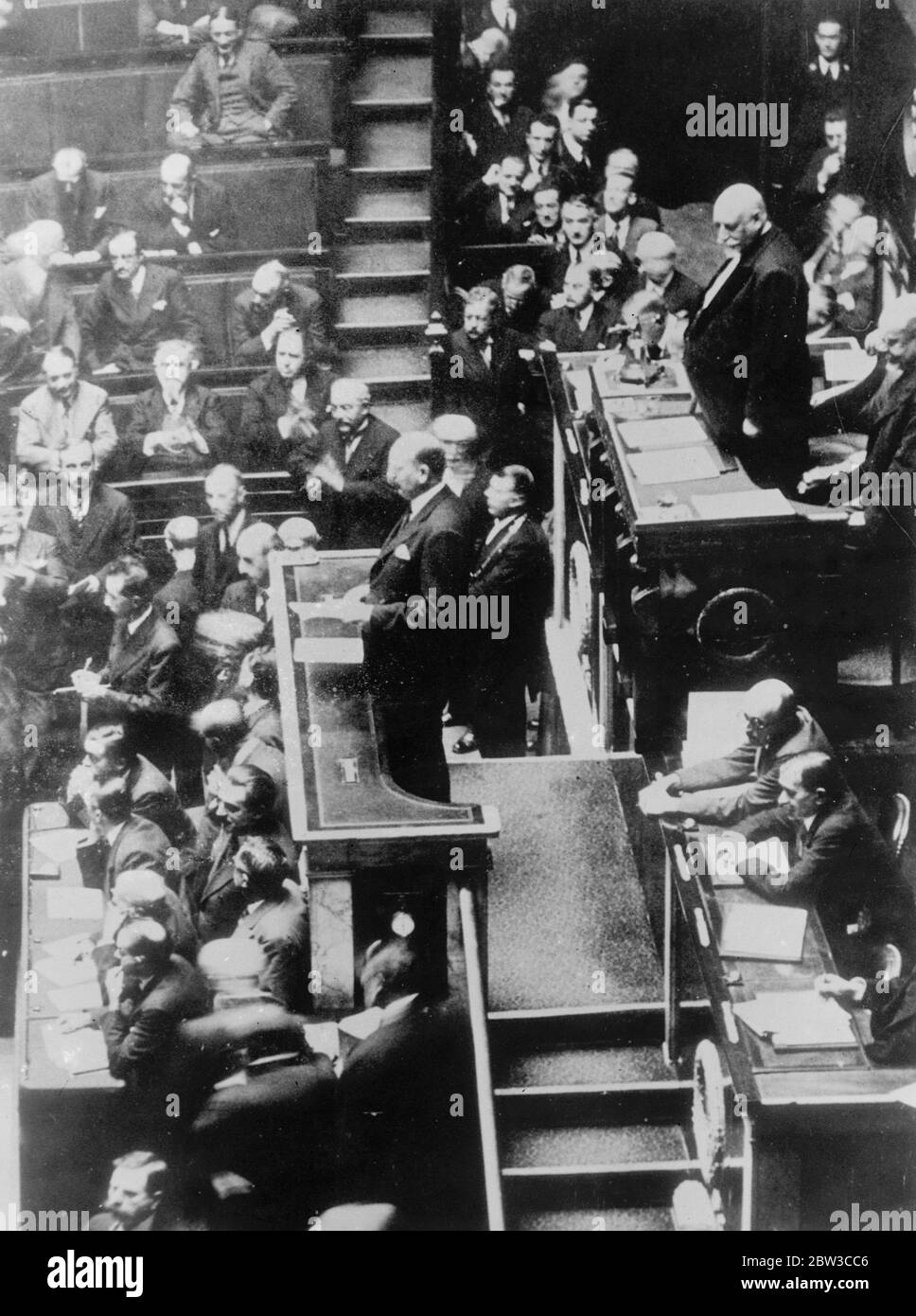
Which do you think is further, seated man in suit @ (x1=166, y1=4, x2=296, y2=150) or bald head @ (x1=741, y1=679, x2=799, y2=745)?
seated man in suit @ (x1=166, y1=4, x2=296, y2=150)

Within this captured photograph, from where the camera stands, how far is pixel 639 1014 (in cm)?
696

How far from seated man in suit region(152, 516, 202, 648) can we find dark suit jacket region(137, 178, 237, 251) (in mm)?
1212

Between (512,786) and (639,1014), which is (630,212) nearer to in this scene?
(512,786)

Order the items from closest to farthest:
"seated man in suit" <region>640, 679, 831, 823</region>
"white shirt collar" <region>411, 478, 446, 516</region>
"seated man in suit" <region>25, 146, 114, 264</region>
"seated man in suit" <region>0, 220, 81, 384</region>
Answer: "seated man in suit" <region>640, 679, 831, 823</region> < "white shirt collar" <region>411, 478, 446, 516</region> < "seated man in suit" <region>25, 146, 114, 264</region> < "seated man in suit" <region>0, 220, 81, 384</region>

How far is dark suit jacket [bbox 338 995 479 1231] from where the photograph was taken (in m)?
6.55

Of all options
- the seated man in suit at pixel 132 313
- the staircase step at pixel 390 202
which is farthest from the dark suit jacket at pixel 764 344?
the seated man in suit at pixel 132 313

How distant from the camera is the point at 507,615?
24.7 ft

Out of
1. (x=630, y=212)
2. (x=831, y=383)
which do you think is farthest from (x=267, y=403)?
(x=831, y=383)

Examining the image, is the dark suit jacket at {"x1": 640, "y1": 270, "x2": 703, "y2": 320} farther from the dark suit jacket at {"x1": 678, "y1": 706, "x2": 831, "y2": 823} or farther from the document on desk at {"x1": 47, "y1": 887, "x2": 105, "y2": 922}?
the document on desk at {"x1": 47, "y1": 887, "x2": 105, "y2": 922}

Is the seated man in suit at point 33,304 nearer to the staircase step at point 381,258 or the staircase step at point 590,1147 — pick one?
the staircase step at point 381,258

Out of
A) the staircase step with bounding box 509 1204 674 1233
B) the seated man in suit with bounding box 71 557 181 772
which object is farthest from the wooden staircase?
the staircase step with bounding box 509 1204 674 1233

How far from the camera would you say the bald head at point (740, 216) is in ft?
23.3

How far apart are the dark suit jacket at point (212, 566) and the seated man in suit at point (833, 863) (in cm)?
254
